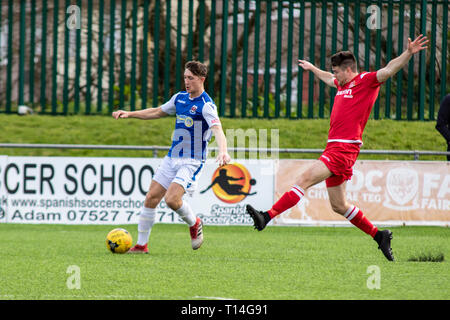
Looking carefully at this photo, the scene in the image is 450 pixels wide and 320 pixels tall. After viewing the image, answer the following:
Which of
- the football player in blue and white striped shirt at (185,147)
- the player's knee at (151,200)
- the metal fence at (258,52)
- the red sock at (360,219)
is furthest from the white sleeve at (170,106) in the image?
the metal fence at (258,52)

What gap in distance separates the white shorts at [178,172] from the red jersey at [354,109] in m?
1.62

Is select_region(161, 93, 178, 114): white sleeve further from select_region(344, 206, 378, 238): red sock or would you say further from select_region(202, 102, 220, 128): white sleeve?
select_region(344, 206, 378, 238): red sock

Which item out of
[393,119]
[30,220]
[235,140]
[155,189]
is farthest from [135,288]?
[393,119]

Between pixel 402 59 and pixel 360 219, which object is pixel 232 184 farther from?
pixel 402 59

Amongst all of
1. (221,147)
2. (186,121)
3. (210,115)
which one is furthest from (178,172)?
(221,147)

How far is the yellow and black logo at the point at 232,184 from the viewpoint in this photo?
12797 mm

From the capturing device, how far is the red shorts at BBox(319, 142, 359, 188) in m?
7.70

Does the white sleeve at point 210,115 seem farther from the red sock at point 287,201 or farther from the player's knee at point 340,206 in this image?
the player's knee at point 340,206

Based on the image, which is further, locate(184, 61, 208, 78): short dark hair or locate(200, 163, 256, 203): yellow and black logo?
locate(200, 163, 256, 203): yellow and black logo

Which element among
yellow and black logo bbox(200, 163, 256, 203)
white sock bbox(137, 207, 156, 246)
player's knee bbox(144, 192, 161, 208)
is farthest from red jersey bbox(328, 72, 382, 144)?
yellow and black logo bbox(200, 163, 256, 203)

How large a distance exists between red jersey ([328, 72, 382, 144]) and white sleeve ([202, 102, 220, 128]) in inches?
49.0

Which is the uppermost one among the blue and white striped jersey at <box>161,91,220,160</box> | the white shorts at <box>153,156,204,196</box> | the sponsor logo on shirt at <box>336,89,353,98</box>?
the sponsor logo on shirt at <box>336,89,353,98</box>

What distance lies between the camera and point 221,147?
7.70 metres
